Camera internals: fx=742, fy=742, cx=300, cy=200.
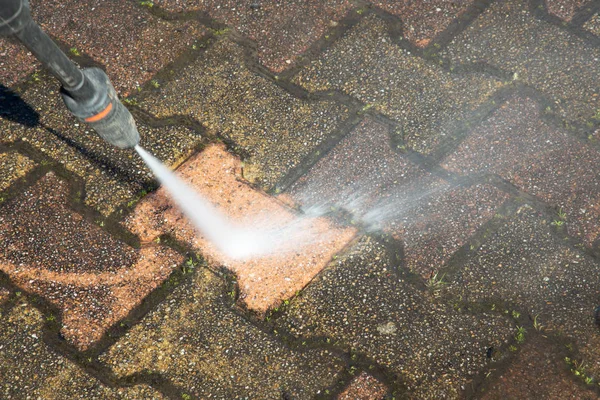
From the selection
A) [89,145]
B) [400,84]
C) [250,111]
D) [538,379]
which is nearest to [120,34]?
[89,145]

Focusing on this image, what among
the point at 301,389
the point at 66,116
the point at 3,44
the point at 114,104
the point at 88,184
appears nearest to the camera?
the point at 114,104

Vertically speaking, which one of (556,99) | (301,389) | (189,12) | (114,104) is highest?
(114,104)

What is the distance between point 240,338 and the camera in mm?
4938

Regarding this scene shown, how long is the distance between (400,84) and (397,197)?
46.5 inches

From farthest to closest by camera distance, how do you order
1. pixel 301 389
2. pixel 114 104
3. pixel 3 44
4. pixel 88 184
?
pixel 3 44
pixel 88 184
pixel 301 389
pixel 114 104

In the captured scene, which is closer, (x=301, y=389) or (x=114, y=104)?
(x=114, y=104)

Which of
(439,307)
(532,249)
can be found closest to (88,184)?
(439,307)

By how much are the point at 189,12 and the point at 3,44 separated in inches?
67.2

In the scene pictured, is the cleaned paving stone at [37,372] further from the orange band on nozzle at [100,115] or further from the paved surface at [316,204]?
the orange band on nozzle at [100,115]

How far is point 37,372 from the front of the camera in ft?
16.0

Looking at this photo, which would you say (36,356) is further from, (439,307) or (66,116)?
(439,307)

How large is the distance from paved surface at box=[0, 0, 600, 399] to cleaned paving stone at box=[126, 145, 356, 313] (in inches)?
0.6

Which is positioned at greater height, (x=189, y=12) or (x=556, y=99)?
(x=189, y=12)

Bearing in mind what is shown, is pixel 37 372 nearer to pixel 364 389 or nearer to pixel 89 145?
pixel 89 145
